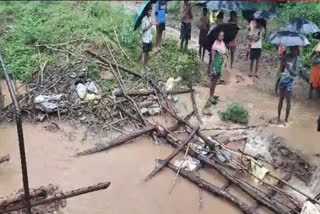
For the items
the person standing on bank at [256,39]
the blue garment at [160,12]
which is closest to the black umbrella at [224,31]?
the person standing on bank at [256,39]

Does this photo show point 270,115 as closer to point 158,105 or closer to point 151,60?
point 158,105

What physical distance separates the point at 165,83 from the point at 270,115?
2.12 m

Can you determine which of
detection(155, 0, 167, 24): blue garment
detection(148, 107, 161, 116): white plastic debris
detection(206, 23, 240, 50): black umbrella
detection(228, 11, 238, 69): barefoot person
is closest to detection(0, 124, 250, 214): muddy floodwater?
detection(148, 107, 161, 116): white plastic debris

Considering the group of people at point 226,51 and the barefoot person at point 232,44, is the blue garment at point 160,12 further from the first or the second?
the barefoot person at point 232,44

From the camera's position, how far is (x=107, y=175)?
774cm

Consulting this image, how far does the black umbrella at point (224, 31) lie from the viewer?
990 centimetres

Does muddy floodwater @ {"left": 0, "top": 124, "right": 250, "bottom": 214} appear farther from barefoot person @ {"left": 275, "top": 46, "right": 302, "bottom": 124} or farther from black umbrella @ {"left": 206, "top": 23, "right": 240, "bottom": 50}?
black umbrella @ {"left": 206, "top": 23, "right": 240, "bottom": 50}

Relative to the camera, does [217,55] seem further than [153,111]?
Yes

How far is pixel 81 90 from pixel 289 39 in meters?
3.79

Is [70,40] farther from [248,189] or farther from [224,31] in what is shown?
[248,189]

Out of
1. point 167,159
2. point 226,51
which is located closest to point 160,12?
point 226,51

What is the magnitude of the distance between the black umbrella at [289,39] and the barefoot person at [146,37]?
98.2 inches

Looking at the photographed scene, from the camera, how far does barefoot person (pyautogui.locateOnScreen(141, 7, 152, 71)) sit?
10367 millimetres

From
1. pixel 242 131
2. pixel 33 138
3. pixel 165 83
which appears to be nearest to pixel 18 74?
pixel 33 138
